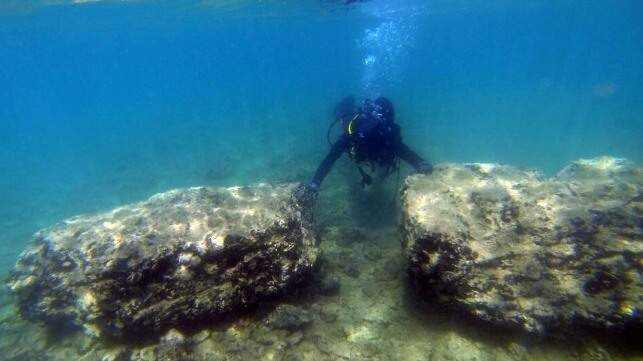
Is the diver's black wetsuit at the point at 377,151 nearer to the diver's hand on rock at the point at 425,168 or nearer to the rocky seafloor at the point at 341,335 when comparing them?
the diver's hand on rock at the point at 425,168

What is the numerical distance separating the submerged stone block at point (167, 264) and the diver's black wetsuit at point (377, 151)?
2.65m

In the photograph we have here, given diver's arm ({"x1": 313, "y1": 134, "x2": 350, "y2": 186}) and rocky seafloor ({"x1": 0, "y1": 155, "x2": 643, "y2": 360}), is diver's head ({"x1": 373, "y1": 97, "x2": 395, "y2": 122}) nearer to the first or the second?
diver's arm ({"x1": 313, "y1": 134, "x2": 350, "y2": 186})

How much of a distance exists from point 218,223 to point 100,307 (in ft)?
5.33

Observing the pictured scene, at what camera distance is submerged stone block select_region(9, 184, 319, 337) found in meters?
4.13

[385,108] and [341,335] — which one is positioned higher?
[385,108]

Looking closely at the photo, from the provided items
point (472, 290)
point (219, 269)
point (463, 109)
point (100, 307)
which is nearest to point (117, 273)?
point (100, 307)

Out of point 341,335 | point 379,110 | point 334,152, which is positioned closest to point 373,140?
point 379,110

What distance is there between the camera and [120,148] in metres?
24.8

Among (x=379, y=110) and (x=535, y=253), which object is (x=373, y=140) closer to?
(x=379, y=110)

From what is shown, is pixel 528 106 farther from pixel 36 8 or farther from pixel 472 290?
pixel 36 8

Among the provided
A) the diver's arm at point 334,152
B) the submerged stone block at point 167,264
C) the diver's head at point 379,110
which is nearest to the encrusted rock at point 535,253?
the submerged stone block at point 167,264

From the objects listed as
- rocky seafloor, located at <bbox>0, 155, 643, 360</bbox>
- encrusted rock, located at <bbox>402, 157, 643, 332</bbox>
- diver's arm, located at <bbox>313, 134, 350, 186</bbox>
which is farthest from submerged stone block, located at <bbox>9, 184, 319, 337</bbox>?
diver's arm, located at <bbox>313, 134, 350, 186</bbox>

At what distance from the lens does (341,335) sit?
451cm

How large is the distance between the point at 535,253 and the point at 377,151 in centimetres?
391
